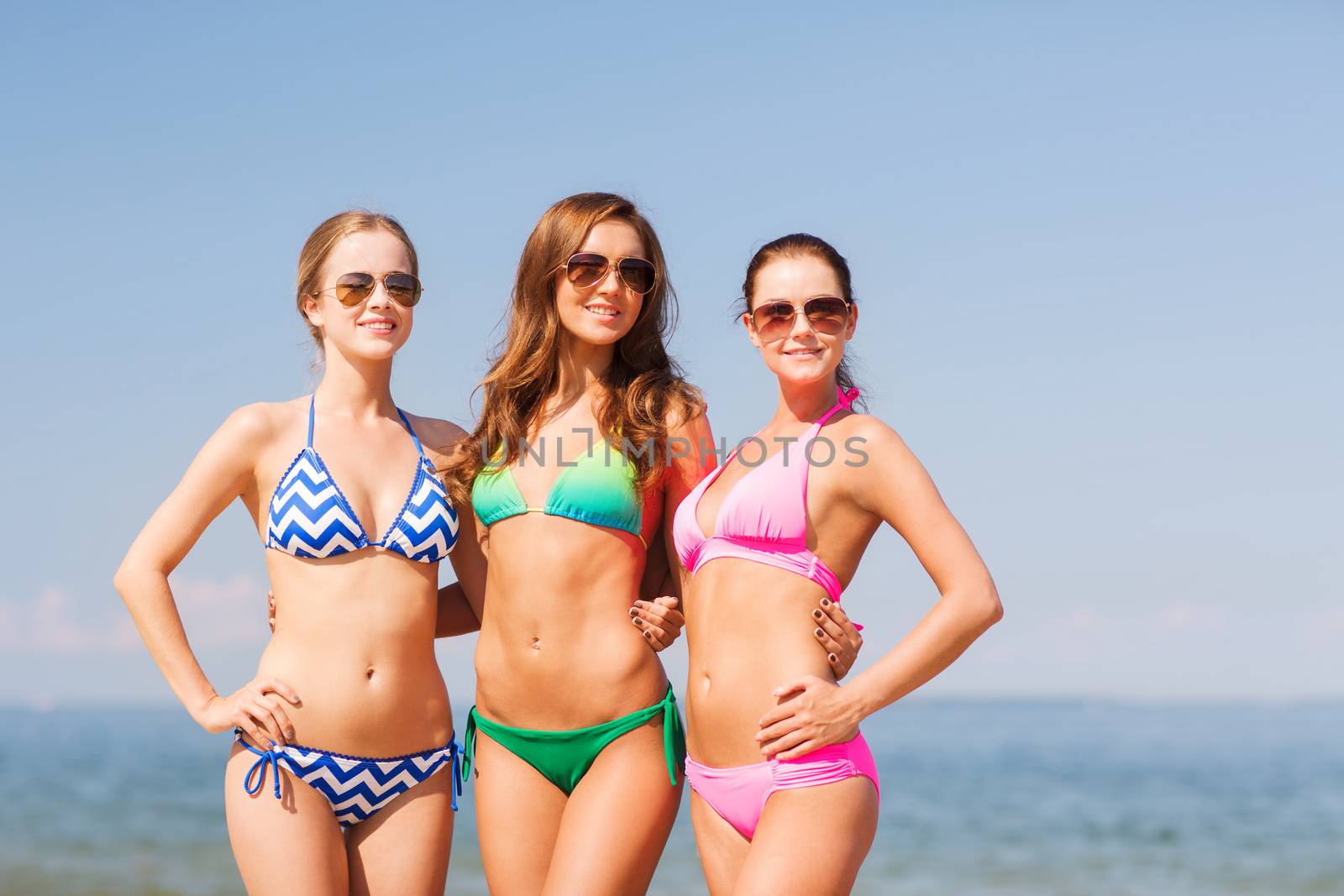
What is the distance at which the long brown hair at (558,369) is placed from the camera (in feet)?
18.0

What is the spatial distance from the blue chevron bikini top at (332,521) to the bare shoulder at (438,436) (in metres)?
0.27

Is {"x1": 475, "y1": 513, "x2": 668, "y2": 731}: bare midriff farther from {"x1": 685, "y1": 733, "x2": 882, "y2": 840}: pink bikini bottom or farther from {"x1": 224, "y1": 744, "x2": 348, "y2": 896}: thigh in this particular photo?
{"x1": 224, "y1": 744, "x2": 348, "y2": 896}: thigh

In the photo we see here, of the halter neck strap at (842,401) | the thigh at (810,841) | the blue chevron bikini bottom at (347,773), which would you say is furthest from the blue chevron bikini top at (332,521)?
the thigh at (810,841)

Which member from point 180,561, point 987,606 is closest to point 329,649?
point 180,561

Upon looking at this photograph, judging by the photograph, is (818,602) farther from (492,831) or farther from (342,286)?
(342,286)

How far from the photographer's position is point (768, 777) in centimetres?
454

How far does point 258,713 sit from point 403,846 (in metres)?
0.77

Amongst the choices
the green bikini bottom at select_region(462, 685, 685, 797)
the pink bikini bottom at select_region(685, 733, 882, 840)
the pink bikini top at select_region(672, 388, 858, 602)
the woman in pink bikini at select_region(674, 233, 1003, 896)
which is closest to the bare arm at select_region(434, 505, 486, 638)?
the green bikini bottom at select_region(462, 685, 685, 797)

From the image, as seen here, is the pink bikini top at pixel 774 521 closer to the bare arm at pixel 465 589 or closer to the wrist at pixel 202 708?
the bare arm at pixel 465 589

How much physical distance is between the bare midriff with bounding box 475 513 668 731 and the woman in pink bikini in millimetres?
330

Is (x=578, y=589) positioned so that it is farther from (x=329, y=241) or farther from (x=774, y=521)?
(x=329, y=241)

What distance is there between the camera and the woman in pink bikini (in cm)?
446

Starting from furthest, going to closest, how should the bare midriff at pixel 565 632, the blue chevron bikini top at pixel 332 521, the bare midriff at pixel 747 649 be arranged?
the bare midriff at pixel 565 632
the blue chevron bikini top at pixel 332 521
the bare midriff at pixel 747 649

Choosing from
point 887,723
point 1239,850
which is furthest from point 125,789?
point 887,723
